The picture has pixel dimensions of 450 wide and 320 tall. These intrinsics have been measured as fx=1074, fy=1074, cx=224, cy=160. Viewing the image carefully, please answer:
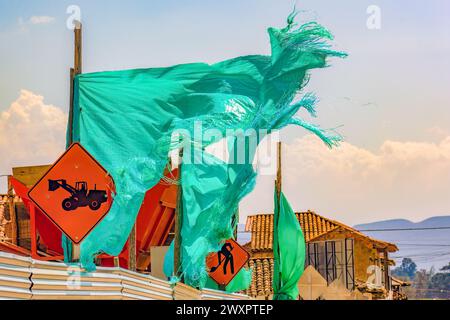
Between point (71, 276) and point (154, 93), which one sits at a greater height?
point (154, 93)

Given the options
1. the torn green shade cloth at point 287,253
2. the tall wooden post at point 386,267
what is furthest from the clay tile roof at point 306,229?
the torn green shade cloth at point 287,253

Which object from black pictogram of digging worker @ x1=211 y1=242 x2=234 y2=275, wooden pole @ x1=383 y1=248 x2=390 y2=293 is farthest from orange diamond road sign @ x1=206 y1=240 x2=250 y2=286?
wooden pole @ x1=383 y1=248 x2=390 y2=293

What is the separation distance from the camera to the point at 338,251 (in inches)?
1549

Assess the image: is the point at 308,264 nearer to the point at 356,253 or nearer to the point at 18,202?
the point at 356,253

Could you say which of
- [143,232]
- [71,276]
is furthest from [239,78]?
[143,232]

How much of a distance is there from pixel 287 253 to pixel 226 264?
6.63 feet

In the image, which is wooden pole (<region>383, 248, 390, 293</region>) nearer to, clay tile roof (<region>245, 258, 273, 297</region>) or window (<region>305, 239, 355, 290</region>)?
window (<region>305, 239, 355, 290</region>)

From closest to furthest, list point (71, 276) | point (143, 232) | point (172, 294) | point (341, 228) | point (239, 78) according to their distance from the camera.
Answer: point (71, 276), point (172, 294), point (239, 78), point (143, 232), point (341, 228)

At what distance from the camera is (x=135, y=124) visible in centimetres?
1349

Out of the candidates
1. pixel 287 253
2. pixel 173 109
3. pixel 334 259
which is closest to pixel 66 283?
pixel 173 109

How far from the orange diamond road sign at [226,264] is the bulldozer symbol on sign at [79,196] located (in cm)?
738

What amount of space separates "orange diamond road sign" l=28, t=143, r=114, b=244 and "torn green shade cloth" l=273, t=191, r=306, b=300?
9.16 meters

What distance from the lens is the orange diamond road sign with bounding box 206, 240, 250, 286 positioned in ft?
60.9
